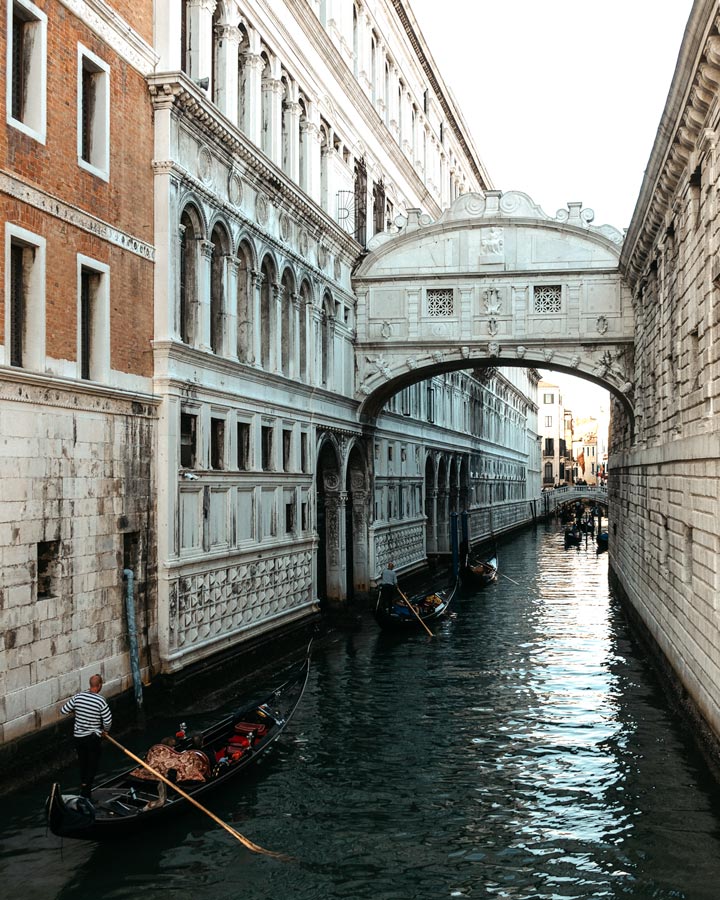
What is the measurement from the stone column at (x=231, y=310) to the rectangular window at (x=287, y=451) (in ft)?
9.88

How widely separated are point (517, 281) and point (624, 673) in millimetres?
8897

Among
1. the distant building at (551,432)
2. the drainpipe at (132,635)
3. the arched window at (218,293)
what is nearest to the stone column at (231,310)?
the arched window at (218,293)

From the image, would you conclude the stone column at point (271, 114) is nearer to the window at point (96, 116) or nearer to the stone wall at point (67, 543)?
the window at point (96, 116)

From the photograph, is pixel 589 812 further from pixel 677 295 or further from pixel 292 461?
pixel 292 461

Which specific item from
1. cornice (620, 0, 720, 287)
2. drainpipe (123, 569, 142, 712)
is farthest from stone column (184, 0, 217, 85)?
drainpipe (123, 569, 142, 712)

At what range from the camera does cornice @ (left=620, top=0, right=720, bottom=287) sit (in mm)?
10322

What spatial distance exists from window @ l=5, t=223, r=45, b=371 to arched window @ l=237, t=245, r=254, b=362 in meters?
6.10

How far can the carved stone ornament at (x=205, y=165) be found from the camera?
48.6ft

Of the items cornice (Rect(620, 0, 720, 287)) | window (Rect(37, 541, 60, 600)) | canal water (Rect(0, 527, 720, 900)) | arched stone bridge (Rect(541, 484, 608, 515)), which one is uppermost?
cornice (Rect(620, 0, 720, 287))

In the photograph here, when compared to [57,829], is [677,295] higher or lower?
higher

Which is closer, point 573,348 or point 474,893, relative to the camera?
point 474,893

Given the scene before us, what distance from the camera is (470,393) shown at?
136 ft

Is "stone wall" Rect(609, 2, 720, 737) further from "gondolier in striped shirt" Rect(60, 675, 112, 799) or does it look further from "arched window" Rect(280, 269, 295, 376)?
"arched window" Rect(280, 269, 295, 376)

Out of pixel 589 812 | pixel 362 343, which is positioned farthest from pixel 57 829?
pixel 362 343
